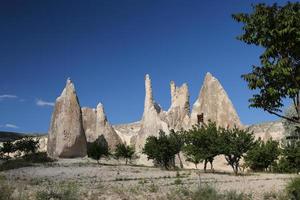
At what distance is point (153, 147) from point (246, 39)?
106 ft

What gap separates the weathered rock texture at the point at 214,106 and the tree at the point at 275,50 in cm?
4655

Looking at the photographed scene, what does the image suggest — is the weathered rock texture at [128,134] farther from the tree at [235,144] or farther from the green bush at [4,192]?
the green bush at [4,192]

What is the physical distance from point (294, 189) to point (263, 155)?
1307 inches

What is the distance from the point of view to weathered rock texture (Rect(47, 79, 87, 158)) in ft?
173

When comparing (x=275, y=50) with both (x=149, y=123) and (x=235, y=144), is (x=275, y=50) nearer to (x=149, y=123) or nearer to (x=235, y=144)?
(x=235, y=144)

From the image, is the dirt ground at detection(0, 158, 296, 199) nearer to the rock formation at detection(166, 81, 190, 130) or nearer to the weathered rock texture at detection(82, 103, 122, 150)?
the rock formation at detection(166, 81, 190, 130)

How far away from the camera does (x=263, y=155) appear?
153ft

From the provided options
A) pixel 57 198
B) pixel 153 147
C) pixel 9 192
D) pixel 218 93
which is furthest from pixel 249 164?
pixel 9 192

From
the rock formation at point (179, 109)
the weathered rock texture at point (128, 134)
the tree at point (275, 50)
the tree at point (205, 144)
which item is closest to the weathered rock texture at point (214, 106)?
the rock formation at point (179, 109)

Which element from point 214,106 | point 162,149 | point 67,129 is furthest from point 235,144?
point 214,106

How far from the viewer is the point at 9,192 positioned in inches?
388

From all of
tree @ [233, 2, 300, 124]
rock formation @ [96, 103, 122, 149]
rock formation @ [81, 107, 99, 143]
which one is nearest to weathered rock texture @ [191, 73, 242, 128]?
rock formation @ [96, 103, 122, 149]

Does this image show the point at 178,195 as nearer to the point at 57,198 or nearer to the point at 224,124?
the point at 57,198

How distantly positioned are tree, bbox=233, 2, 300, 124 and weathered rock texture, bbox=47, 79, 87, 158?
3959 centimetres
